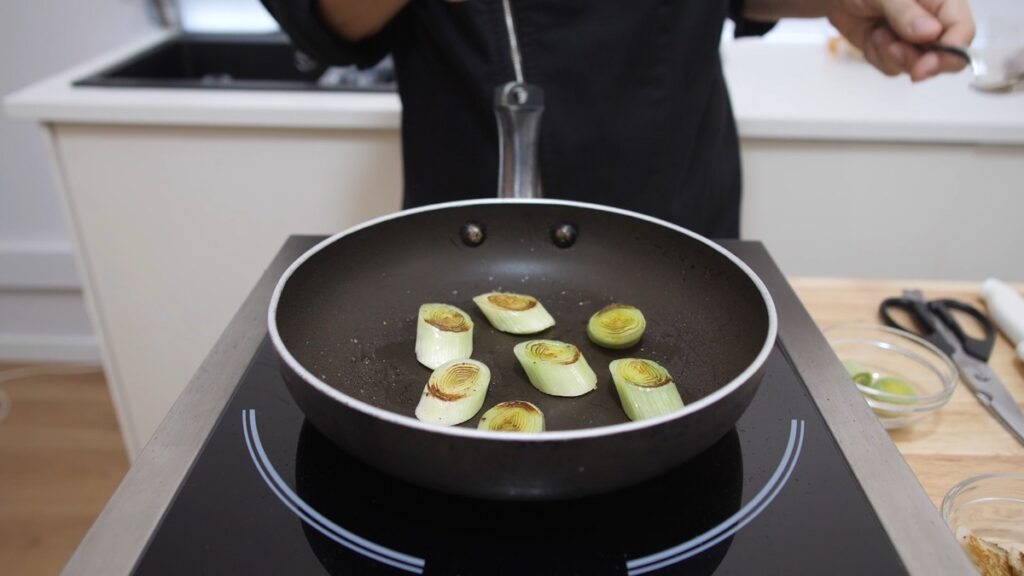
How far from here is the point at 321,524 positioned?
0.39 metres

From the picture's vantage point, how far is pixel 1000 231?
117cm

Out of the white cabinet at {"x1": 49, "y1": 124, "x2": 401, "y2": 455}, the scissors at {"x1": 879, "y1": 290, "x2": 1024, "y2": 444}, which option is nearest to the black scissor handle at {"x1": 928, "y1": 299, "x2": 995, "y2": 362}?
the scissors at {"x1": 879, "y1": 290, "x2": 1024, "y2": 444}

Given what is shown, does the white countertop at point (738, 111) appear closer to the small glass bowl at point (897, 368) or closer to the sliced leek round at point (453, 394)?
the small glass bowl at point (897, 368)

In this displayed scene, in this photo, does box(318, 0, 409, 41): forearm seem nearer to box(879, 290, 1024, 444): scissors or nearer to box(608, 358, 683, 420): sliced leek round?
box(608, 358, 683, 420): sliced leek round

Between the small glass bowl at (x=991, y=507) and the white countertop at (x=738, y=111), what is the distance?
2.17 ft

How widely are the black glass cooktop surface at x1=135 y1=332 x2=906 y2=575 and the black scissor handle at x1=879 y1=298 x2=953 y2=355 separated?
0.87 ft

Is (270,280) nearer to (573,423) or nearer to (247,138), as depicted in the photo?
(573,423)

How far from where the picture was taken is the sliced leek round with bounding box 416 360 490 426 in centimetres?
46

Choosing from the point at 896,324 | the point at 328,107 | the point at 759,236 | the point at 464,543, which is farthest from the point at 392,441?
the point at 759,236

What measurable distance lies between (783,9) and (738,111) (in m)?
0.21

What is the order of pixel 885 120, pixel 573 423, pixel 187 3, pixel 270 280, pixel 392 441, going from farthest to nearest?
pixel 187 3 < pixel 885 120 < pixel 270 280 < pixel 573 423 < pixel 392 441

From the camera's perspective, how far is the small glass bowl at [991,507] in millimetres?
467

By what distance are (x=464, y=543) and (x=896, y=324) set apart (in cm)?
49

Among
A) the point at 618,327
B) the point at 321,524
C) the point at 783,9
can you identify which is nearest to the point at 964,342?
the point at 618,327
